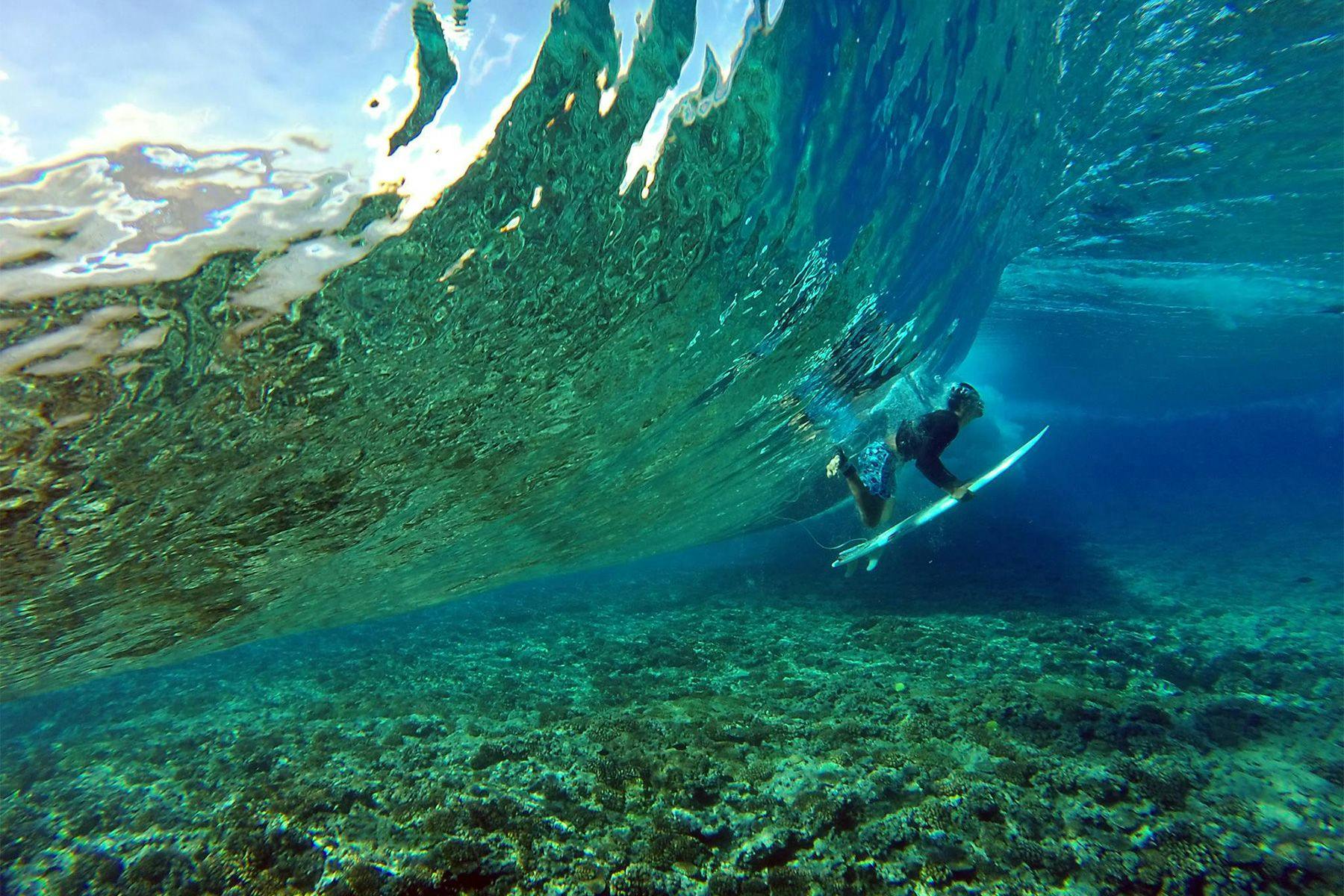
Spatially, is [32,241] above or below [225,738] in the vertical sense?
above

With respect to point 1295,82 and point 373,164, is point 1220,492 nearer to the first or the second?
point 1295,82

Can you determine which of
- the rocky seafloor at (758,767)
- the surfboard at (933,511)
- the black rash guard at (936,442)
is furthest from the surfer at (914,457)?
the rocky seafloor at (758,767)

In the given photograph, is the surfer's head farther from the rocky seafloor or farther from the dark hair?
the rocky seafloor

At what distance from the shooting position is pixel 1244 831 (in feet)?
13.7

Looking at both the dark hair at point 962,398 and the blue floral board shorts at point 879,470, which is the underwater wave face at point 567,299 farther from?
the dark hair at point 962,398

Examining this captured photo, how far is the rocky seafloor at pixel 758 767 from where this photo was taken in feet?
12.8

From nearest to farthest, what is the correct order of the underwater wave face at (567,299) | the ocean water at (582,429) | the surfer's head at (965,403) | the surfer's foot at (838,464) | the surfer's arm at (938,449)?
the ocean water at (582,429)
the underwater wave face at (567,299)
the surfer's arm at (938,449)
the surfer's head at (965,403)
the surfer's foot at (838,464)

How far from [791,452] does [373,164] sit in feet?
47.3

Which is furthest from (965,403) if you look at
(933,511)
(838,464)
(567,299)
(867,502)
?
(567,299)

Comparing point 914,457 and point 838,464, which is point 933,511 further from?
point 838,464

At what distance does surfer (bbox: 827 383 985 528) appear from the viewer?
28.5 ft

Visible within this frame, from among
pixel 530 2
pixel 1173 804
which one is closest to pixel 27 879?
pixel 530 2

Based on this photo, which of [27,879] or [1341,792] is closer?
[1341,792]

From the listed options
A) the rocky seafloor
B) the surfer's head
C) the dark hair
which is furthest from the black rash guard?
the rocky seafloor
